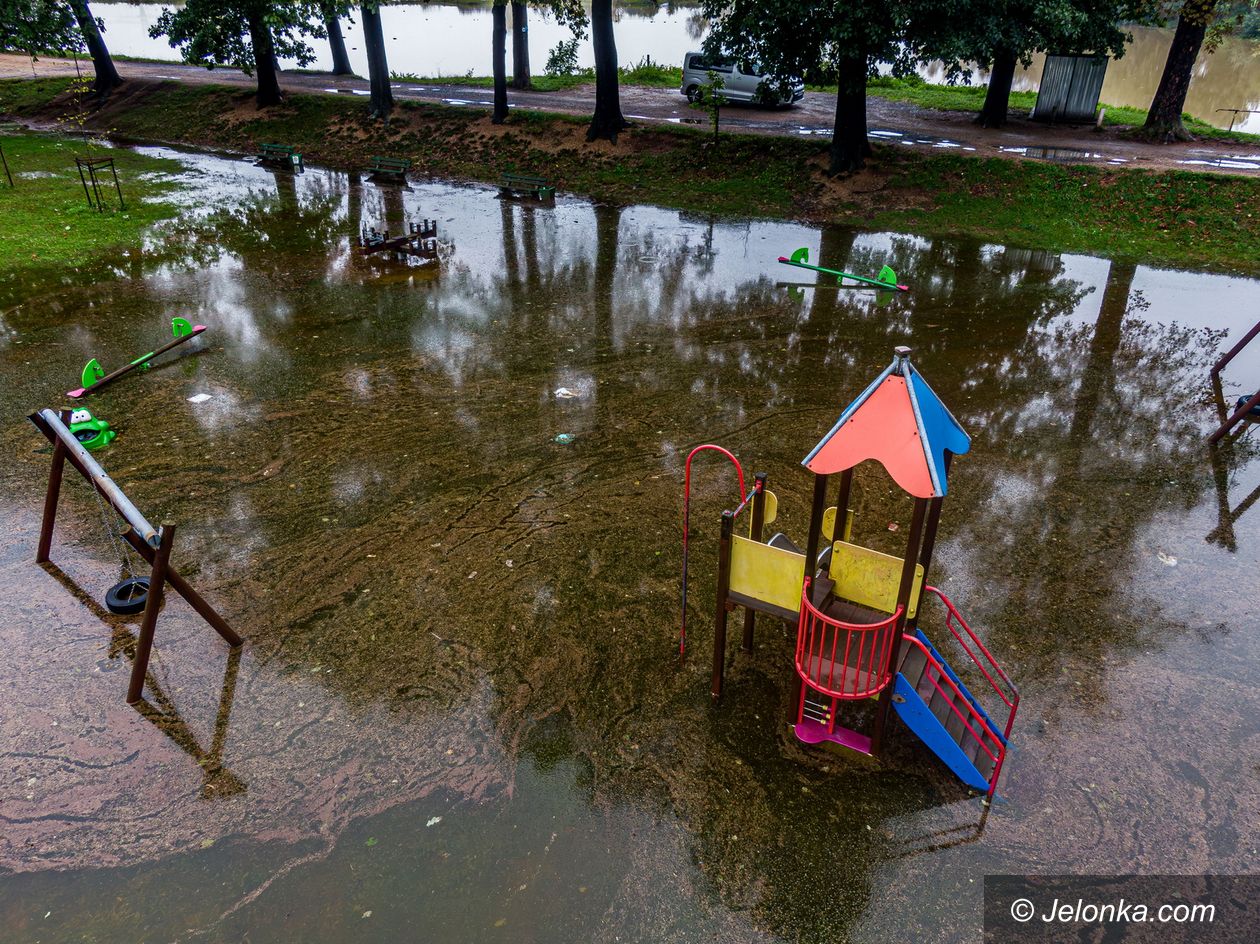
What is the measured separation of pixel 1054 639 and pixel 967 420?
4376 millimetres

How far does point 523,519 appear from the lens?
8734mm

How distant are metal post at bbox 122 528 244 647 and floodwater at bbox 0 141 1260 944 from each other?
0.71ft

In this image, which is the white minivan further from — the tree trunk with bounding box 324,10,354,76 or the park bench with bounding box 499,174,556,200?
the tree trunk with bounding box 324,10,354,76

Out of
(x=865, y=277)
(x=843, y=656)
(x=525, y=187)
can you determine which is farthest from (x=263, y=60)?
(x=843, y=656)

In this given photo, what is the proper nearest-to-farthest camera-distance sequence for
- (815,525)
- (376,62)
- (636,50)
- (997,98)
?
(815,525), (997,98), (376,62), (636,50)

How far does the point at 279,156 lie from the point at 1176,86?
27599 mm

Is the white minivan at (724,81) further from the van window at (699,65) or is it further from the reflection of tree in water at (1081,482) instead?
the reflection of tree in water at (1081,482)

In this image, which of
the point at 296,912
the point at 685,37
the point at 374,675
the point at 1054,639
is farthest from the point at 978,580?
the point at 685,37

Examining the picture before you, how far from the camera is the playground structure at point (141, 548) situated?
Result: 20.6 feet

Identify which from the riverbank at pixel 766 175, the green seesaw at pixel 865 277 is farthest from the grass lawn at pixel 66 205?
the green seesaw at pixel 865 277

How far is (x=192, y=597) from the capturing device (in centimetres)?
669

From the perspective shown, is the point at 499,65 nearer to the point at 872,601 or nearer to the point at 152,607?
the point at 152,607

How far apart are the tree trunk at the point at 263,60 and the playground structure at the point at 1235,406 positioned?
93.9ft

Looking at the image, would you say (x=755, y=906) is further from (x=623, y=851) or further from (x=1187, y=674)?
(x=1187, y=674)
